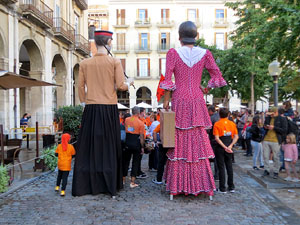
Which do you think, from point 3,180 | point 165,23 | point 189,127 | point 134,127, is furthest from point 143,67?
point 189,127

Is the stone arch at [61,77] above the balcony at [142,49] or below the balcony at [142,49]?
below

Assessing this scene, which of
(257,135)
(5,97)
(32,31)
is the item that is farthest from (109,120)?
(32,31)

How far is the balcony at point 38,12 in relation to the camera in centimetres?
1424

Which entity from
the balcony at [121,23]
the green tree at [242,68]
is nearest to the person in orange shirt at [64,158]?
the green tree at [242,68]

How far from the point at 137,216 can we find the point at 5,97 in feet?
35.8

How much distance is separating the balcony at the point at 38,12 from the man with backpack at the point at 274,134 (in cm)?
1219

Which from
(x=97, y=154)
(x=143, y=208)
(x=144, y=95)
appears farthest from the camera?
(x=144, y=95)

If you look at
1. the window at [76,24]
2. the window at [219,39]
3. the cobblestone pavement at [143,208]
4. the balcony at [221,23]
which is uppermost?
the balcony at [221,23]

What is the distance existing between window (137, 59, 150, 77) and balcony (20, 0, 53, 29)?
21245mm

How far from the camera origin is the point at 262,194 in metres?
5.68

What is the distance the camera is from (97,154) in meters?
5.30

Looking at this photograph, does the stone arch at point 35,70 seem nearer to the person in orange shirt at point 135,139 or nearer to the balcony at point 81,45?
the balcony at point 81,45

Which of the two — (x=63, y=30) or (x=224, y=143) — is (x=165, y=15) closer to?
(x=63, y=30)

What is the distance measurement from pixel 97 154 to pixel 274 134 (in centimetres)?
399
